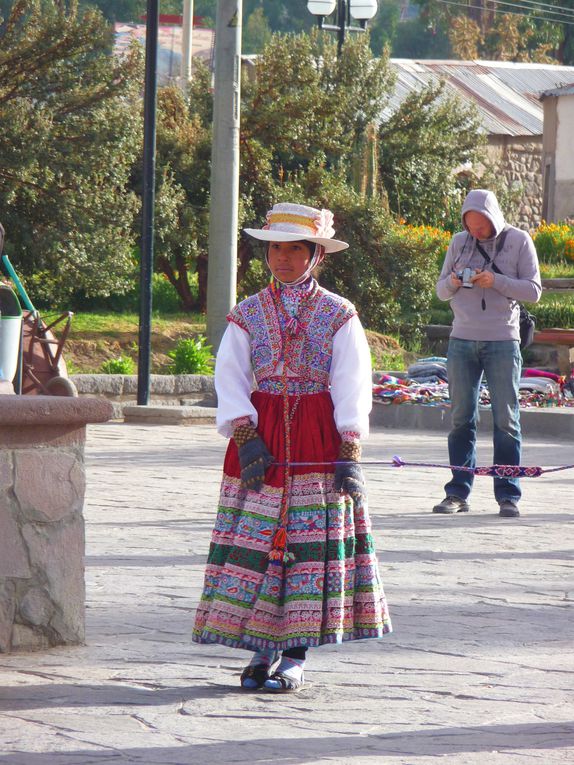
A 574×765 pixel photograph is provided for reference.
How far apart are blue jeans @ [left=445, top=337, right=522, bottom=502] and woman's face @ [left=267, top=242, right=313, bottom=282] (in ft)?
12.3

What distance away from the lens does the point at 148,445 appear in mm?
12312

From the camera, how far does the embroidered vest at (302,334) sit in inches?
204

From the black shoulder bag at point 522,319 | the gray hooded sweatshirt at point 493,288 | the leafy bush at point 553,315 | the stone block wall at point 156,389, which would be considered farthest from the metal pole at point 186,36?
the gray hooded sweatshirt at point 493,288

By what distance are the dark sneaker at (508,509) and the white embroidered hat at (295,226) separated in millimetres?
3968

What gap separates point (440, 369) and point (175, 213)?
13.7 feet

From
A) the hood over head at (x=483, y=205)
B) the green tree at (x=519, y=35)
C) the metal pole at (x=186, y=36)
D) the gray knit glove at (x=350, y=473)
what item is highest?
the green tree at (x=519, y=35)

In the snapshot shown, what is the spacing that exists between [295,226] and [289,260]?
0.39ft

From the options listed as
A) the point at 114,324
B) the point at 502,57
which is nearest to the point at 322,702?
the point at 114,324

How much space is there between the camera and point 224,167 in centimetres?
1584

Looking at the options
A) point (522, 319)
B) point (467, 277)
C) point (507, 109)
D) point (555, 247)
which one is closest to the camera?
point (467, 277)

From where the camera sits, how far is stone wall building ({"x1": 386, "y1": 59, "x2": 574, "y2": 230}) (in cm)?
3809

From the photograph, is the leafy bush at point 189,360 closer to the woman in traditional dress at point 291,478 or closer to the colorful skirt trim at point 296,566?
the woman in traditional dress at point 291,478

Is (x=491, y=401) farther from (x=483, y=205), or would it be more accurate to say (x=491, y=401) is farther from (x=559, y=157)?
(x=559, y=157)

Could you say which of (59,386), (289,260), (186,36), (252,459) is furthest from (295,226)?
(186,36)
